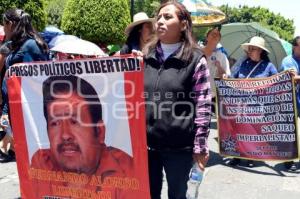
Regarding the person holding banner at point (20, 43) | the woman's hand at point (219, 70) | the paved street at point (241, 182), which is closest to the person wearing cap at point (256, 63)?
the woman's hand at point (219, 70)

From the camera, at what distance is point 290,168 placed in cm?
593

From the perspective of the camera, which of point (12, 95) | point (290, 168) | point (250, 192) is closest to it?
point (12, 95)

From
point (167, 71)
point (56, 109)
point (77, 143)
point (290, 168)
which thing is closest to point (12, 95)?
point (56, 109)

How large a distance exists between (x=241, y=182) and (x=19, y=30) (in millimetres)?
2960

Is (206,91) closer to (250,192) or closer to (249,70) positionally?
(250,192)

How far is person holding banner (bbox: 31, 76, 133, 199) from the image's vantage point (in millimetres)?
3193

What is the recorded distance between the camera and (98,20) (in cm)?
1351

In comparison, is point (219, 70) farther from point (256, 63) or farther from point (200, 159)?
point (200, 159)

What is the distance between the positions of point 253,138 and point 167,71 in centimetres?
325

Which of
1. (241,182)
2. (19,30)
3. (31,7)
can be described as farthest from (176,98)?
(31,7)

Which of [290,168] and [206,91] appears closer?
[206,91]

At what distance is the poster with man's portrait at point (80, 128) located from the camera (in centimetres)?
309

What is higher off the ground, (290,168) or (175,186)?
(175,186)

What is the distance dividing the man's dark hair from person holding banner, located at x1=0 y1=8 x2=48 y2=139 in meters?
0.88
